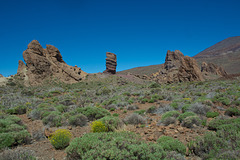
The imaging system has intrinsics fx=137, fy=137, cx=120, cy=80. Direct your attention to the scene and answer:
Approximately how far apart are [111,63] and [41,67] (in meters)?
19.9

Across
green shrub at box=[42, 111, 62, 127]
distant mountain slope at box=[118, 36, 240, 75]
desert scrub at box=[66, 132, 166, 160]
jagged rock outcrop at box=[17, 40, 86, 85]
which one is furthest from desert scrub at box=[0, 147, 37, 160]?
distant mountain slope at box=[118, 36, 240, 75]

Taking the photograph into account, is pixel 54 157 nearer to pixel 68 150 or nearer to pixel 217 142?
pixel 68 150

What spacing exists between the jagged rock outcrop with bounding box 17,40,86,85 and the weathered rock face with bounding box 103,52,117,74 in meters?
11.4

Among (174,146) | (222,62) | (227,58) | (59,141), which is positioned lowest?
(174,146)

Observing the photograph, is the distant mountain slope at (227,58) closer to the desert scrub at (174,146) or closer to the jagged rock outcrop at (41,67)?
the jagged rock outcrop at (41,67)

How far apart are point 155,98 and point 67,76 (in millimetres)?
27296

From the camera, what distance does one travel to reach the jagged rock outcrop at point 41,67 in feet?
99.0

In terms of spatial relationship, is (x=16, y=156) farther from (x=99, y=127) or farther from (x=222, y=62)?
(x=222, y=62)

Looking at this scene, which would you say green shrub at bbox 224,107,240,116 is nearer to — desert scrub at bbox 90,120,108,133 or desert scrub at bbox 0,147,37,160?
desert scrub at bbox 90,120,108,133

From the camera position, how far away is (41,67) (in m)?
30.9

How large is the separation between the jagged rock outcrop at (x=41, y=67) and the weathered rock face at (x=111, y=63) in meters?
11.4

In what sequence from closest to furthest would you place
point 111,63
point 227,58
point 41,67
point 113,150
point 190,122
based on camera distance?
point 113,150, point 190,122, point 41,67, point 111,63, point 227,58

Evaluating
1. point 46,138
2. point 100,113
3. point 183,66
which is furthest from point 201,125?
point 183,66

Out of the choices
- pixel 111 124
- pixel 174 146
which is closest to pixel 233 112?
pixel 174 146
